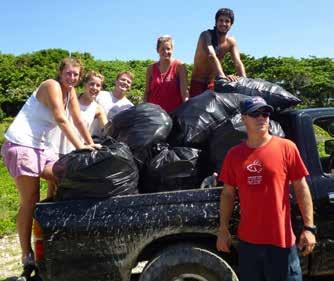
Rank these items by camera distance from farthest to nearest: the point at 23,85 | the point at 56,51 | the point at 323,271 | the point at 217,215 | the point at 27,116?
the point at 56,51
the point at 23,85
the point at 27,116
the point at 323,271
the point at 217,215

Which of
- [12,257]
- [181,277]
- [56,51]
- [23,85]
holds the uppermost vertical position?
[56,51]

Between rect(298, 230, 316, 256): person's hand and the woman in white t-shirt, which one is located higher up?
the woman in white t-shirt

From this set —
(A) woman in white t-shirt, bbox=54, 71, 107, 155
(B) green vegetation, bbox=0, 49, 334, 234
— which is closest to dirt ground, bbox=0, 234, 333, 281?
(A) woman in white t-shirt, bbox=54, 71, 107, 155

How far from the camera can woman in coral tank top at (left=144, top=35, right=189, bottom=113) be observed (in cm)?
573

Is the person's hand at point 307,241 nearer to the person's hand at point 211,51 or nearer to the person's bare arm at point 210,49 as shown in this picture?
the person's bare arm at point 210,49

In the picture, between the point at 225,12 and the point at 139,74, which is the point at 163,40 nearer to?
the point at 225,12

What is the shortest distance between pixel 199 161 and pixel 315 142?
969mm

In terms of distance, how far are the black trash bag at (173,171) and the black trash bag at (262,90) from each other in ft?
3.10

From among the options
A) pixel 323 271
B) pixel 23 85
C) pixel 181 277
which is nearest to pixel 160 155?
pixel 181 277

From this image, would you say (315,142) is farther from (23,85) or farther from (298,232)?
(23,85)

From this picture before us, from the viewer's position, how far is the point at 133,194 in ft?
13.2

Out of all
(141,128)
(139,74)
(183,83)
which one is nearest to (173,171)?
(141,128)

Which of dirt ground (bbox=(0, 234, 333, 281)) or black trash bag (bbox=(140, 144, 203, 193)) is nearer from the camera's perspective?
black trash bag (bbox=(140, 144, 203, 193))

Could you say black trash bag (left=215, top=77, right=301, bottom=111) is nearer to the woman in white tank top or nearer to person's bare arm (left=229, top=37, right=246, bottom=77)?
person's bare arm (left=229, top=37, right=246, bottom=77)
